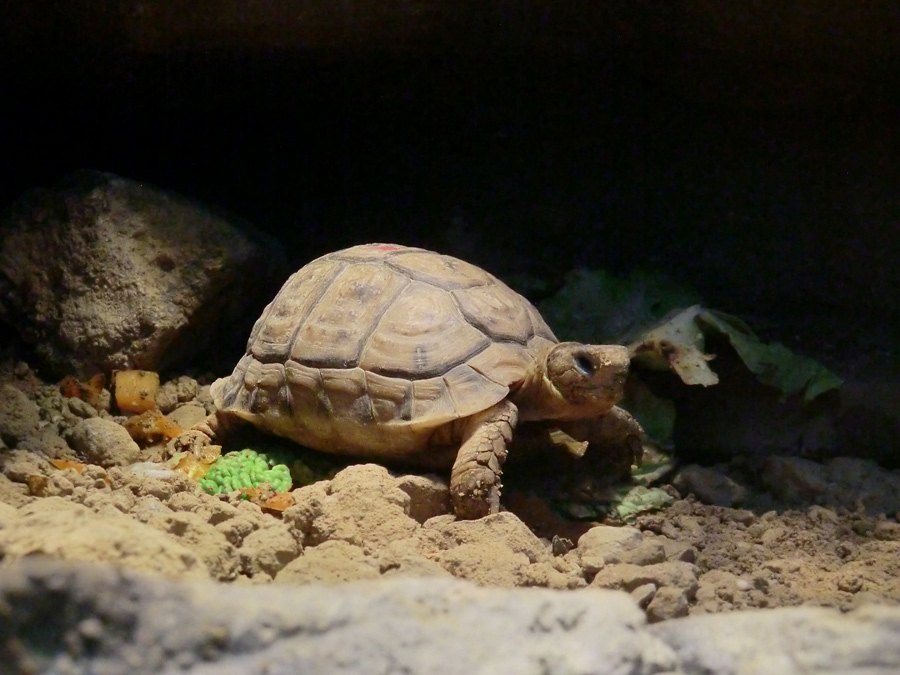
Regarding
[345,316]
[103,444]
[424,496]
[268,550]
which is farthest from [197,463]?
[268,550]

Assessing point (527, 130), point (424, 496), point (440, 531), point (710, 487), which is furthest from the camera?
point (527, 130)

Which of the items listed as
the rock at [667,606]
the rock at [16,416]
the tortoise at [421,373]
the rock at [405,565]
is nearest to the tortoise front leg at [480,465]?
the tortoise at [421,373]

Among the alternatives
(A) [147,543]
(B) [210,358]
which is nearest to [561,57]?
(B) [210,358]

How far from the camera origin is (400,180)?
5.79 meters

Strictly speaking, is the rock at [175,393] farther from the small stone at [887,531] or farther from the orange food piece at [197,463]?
the small stone at [887,531]

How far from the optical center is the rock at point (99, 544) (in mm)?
1817

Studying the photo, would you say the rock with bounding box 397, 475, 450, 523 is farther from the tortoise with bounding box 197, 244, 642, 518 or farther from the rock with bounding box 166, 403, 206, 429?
the rock with bounding box 166, 403, 206, 429

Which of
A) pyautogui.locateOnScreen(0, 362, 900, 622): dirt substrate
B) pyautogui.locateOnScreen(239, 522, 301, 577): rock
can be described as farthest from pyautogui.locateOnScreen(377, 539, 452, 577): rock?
pyautogui.locateOnScreen(239, 522, 301, 577): rock

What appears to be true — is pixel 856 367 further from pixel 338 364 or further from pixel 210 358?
pixel 210 358

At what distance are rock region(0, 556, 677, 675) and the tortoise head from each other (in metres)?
1.84

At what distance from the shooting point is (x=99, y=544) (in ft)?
6.04

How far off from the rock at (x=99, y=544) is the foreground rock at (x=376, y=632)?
0.25 metres

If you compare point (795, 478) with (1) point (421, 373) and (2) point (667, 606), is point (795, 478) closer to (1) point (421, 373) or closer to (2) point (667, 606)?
(2) point (667, 606)

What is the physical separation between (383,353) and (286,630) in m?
2.04
